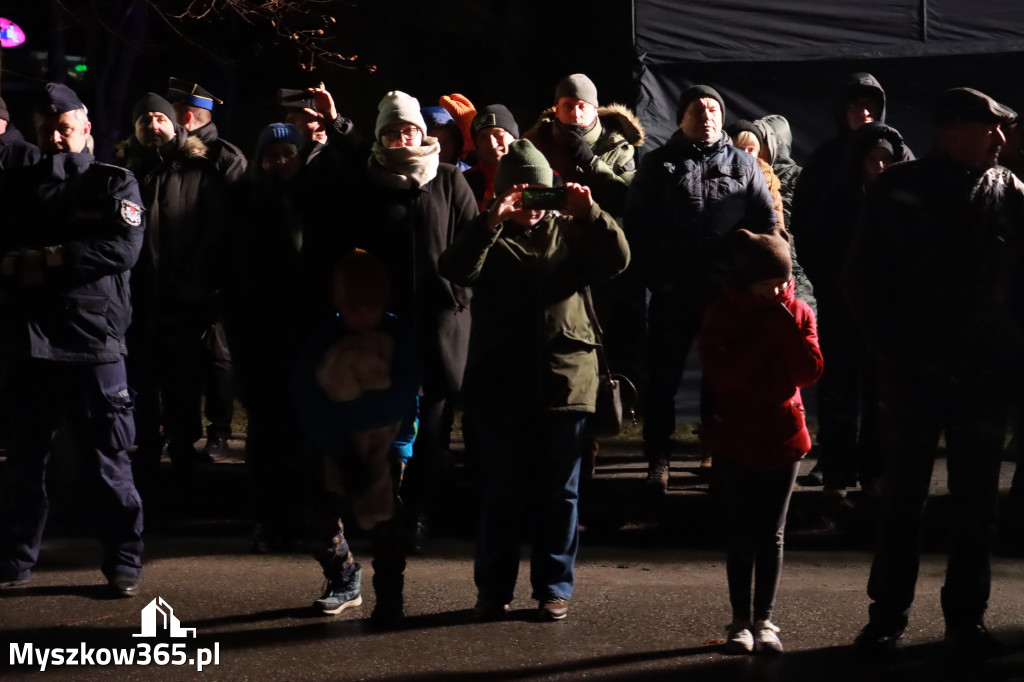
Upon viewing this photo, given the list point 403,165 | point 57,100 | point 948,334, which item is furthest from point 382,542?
point 57,100

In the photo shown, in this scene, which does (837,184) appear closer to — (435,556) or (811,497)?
(811,497)

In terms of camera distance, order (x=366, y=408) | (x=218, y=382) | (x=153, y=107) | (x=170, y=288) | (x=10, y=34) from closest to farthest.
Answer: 1. (x=366, y=408)
2. (x=170, y=288)
3. (x=153, y=107)
4. (x=218, y=382)
5. (x=10, y=34)

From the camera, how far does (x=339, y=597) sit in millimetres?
5961

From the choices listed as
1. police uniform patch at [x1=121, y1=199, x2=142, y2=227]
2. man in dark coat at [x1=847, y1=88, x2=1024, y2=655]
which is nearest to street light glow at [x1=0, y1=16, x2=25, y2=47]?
police uniform patch at [x1=121, y1=199, x2=142, y2=227]

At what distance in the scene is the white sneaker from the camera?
5.32m

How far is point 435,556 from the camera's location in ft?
23.3

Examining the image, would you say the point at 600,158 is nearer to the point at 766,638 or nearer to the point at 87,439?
the point at 87,439

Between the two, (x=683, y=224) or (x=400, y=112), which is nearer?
(x=400, y=112)

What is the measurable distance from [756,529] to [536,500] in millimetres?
924

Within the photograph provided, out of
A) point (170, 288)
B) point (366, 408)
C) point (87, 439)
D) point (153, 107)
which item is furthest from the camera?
point (153, 107)

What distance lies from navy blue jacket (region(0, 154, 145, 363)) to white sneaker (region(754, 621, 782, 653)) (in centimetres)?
289

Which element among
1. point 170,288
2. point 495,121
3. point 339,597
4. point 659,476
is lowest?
point 339,597

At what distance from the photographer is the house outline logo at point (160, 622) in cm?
566

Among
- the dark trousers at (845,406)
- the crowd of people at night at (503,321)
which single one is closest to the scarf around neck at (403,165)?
the crowd of people at night at (503,321)
